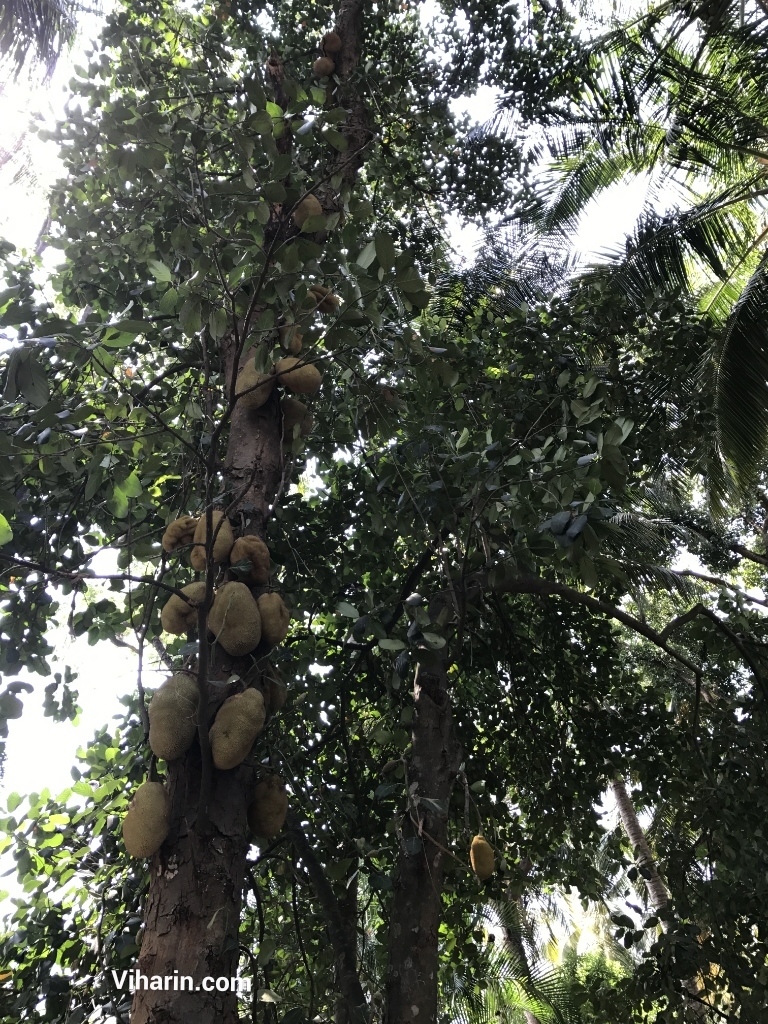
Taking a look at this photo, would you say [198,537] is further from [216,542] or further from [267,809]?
[267,809]

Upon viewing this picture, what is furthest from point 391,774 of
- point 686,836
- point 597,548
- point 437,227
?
point 437,227

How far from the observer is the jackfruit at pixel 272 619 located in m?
1.70

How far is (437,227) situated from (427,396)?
85.6 inches

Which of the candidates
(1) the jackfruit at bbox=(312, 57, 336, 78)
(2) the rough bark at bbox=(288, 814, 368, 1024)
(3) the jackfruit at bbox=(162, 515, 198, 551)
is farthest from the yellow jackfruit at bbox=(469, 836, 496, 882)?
(1) the jackfruit at bbox=(312, 57, 336, 78)

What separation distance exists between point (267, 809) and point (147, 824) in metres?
0.30

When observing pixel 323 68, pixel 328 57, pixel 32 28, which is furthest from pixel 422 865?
pixel 32 28

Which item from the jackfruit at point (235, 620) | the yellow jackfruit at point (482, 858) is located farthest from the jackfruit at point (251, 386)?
the yellow jackfruit at point (482, 858)

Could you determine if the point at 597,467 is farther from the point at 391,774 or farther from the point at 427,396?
the point at 391,774

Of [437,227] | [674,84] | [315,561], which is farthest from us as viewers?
[674,84]

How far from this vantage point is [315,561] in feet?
9.57

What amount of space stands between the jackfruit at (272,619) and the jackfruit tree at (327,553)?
0.04ft

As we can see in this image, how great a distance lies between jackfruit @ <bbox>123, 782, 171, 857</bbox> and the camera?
1.39 m

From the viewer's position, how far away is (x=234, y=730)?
4.85ft

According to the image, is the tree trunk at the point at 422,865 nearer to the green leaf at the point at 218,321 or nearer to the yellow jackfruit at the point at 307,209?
the green leaf at the point at 218,321
